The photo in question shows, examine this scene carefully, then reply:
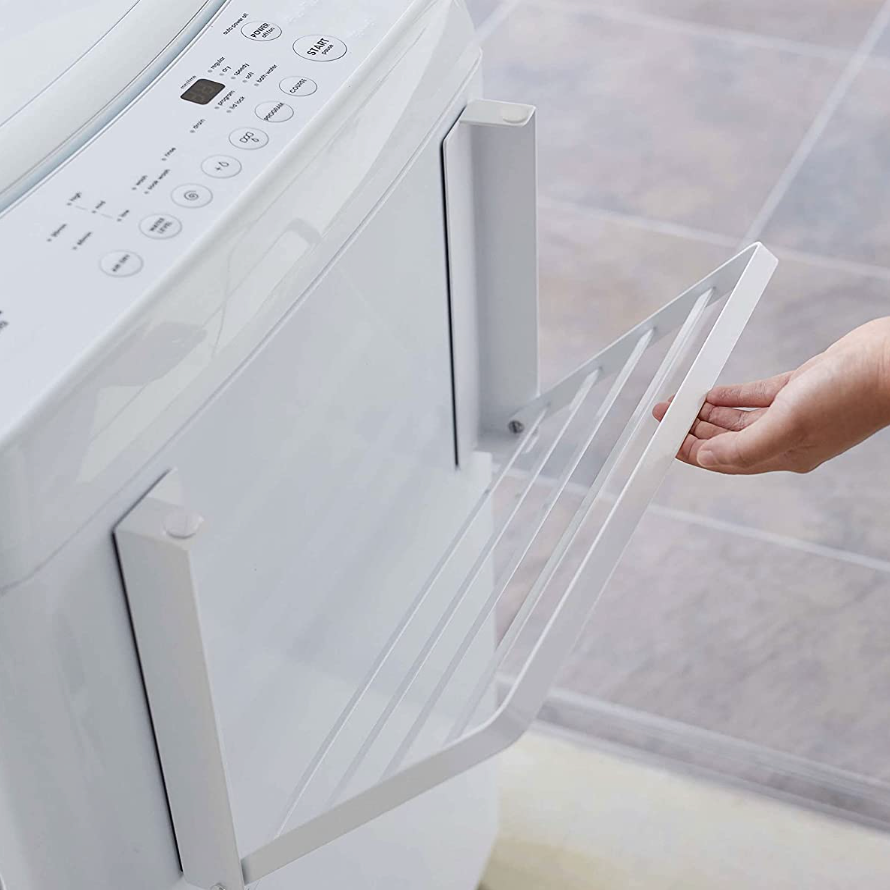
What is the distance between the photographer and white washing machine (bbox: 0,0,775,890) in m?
0.52

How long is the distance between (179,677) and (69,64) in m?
0.29

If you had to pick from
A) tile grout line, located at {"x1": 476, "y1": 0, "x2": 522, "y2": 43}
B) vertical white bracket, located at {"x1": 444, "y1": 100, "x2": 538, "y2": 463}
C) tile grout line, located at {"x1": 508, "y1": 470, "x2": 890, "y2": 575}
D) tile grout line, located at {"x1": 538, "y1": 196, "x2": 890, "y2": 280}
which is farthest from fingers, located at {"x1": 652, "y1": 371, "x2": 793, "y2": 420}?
tile grout line, located at {"x1": 476, "y1": 0, "x2": 522, "y2": 43}

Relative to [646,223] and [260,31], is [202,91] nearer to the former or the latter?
[260,31]

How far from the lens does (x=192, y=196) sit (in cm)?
58

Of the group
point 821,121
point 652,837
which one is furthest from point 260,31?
point 821,121

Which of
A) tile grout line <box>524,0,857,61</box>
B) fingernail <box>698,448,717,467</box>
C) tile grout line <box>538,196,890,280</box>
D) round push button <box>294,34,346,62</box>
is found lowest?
tile grout line <box>538,196,890,280</box>

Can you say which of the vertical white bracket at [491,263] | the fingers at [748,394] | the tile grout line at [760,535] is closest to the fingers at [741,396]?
the fingers at [748,394]

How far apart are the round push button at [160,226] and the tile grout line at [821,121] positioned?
144 cm

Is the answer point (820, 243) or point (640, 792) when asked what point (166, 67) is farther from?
point (820, 243)

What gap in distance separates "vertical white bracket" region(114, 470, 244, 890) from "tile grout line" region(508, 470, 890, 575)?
0.94m

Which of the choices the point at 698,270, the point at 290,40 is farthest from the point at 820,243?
the point at 290,40

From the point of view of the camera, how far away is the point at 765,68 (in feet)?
7.41

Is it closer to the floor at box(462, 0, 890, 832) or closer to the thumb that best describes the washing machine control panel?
the thumb

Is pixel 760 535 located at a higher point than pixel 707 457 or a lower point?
lower
